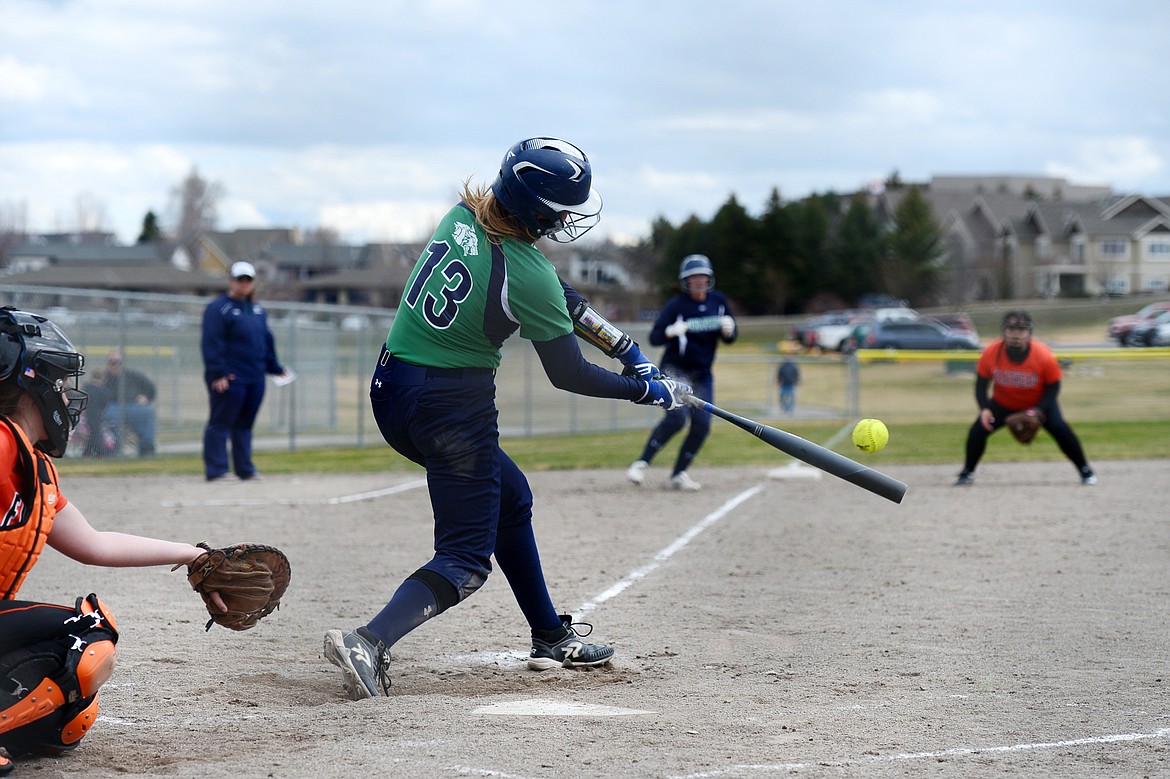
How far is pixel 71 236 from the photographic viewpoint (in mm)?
88062

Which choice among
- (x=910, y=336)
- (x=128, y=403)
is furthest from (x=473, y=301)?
(x=910, y=336)

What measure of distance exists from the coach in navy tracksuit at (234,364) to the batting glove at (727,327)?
478cm

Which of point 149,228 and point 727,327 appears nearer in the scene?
point 727,327

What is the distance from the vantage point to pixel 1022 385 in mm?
12023

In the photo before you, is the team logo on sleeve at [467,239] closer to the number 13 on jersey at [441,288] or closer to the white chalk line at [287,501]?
the number 13 on jersey at [441,288]

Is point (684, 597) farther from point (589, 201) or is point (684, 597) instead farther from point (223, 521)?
point (223, 521)

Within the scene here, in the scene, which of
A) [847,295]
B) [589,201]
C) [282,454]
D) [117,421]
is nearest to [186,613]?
[589,201]

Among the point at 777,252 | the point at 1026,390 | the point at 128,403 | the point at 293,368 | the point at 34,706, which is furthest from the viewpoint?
the point at 777,252

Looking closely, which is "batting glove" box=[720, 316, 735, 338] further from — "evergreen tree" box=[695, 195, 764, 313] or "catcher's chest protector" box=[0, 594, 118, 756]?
"evergreen tree" box=[695, 195, 764, 313]

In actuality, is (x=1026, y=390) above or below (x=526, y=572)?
above

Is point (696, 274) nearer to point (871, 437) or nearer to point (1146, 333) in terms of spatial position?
point (871, 437)

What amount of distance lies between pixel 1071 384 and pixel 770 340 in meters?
38.3

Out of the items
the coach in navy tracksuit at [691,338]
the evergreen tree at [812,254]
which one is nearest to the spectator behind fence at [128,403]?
the coach in navy tracksuit at [691,338]

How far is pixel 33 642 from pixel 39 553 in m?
0.27
